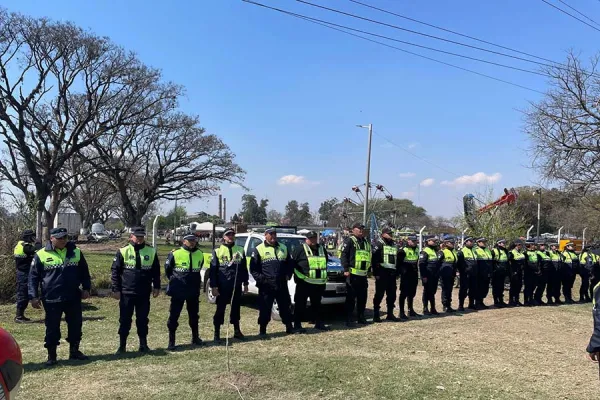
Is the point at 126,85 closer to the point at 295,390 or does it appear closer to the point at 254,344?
the point at 254,344

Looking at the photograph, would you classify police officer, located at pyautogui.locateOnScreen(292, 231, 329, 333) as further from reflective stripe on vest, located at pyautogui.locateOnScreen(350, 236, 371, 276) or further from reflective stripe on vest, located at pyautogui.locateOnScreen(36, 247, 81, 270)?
reflective stripe on vest, located at pyautogui.locateOnScreen(36, 247, 81, 270)

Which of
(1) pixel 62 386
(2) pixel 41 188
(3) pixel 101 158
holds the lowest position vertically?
(1) pixel 62 386

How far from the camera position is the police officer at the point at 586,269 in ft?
47.1

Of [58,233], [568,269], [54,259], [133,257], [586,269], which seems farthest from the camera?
[586,269]

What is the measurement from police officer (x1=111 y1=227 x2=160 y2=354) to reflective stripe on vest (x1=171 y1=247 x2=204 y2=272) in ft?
1.41

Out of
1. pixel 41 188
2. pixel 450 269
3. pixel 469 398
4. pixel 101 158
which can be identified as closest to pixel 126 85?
pixel 101 158

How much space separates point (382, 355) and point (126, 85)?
2769 centimetres

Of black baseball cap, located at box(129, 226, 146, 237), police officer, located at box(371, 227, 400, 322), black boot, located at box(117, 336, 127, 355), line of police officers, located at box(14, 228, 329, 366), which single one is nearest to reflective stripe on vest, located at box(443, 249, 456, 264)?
police officer, located at box(371, 227, 400, 322)

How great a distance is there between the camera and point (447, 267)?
453 inches

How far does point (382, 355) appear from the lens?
741 cm

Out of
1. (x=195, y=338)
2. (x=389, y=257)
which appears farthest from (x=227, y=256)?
(x=389, y=257)

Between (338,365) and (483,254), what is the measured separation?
708 centimetres

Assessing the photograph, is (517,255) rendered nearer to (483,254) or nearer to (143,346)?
(483,254)

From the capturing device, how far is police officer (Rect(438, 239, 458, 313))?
11.5 metres
